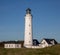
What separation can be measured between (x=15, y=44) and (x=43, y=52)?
150 feet

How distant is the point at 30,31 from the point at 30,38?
7.76ft

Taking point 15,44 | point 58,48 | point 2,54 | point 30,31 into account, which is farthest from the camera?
point 15,44

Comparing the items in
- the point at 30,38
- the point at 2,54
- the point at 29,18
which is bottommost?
the point at 2,54

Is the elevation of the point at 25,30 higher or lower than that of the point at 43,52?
higher

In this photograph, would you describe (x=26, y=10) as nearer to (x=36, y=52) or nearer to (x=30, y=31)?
(x=30, y=31)

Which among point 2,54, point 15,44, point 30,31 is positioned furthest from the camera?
point 15,44

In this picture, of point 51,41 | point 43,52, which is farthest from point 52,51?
point 51,41

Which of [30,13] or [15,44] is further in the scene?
[15,44]

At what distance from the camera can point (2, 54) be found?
125 feet

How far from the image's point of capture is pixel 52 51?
3872cm

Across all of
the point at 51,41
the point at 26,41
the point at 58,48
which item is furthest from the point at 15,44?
the point at 58,48

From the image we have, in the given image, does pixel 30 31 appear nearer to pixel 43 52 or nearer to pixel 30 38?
pixel 30 38

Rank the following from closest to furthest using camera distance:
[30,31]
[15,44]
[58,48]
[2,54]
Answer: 1. [2,54]
2. [58,48]
3. [30,31]
4. [15,44]

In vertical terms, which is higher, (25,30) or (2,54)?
(25,30)
